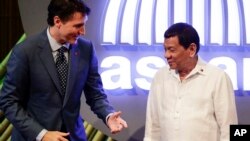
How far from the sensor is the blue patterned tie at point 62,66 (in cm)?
235

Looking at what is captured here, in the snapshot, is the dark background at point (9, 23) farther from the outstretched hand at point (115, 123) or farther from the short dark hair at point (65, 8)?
the outstretched hand at point (115, 123)

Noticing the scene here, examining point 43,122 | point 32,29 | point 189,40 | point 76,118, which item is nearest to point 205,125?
point 189,40

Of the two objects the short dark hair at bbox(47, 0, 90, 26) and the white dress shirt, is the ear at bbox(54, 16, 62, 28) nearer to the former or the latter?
the short dark hair at bbox(47, 0, 90, 26)

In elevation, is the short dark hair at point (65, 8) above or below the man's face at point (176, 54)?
above

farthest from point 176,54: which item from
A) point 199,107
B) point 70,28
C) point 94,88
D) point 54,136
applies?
point 54,136

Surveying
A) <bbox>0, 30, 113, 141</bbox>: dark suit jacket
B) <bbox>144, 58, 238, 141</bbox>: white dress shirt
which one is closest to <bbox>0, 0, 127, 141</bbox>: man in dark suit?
<bbox>0, 30, 113, 141</bbox>: dark suit jacket

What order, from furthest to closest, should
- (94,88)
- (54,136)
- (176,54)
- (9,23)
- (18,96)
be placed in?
(9,23)
(176,54)
(94,88)
(18,96)
(54,136)

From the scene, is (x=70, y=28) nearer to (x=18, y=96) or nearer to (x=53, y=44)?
(x=53, y=44)

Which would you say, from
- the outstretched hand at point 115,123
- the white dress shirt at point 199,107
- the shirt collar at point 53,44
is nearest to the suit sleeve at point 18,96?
the shirt collar at point 53,44

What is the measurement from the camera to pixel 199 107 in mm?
2588

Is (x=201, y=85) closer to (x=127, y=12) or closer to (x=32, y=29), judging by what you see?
(x=127, y=12)

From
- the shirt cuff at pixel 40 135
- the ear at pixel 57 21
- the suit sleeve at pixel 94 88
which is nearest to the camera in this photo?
the shirt cuff at pixel 40 135

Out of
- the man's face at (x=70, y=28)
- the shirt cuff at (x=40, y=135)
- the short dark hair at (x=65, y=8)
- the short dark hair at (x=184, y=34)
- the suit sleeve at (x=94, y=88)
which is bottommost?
the shirt cuff at (x=40, y=135)

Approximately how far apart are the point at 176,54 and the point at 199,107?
0.33 meters
